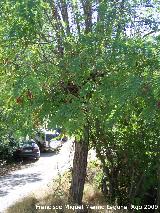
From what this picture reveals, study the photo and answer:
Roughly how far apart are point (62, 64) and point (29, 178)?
1241 centimetres

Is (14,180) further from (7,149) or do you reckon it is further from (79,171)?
(79,171)

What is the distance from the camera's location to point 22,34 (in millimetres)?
7289

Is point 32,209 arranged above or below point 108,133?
below

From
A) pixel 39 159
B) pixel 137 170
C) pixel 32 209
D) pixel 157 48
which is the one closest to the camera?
pixel 157 48

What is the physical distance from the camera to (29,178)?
19.3 m

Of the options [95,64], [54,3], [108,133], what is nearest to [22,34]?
[95,64]

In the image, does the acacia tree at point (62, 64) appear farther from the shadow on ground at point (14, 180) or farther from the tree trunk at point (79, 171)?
the shadow on ground at point (14, 180)

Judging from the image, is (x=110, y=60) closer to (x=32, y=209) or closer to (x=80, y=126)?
(x=80, y=126)

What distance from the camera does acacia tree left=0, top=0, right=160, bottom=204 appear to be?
7.08 m

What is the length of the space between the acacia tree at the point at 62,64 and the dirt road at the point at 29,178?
5249 mm

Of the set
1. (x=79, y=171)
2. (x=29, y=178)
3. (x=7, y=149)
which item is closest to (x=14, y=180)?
(x=29, y=178)

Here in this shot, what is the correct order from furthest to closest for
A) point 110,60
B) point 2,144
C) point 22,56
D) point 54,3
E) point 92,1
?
1. point 2,144
2. point 54,3
3. point 92,1
4. point 22,56
5. point 110,60

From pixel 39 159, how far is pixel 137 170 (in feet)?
49.0

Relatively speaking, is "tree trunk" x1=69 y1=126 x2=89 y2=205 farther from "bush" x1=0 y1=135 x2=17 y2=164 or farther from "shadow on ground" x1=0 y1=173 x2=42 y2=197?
"bush" x1=0 y1=135 x2=17 y2=164
